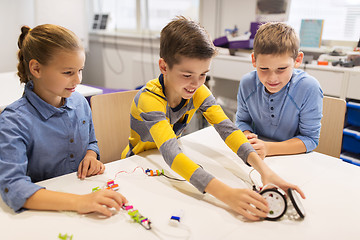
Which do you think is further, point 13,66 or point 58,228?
point 13,66

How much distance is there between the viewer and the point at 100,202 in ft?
2.53

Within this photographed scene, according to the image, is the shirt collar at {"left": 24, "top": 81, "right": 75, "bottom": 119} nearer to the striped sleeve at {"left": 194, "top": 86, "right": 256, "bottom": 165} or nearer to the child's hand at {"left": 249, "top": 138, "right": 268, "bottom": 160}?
the striped sleeve at {"left": 194, "top": 86, "right": 256, "bottom": 165}

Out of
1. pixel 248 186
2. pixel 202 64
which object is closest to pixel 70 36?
pixel 202 64

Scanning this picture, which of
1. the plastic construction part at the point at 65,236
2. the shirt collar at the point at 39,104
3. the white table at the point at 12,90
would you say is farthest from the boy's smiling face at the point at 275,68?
the white table at the point at 12,90

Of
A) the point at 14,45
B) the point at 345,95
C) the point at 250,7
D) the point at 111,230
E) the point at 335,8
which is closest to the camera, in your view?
the point at 111,230

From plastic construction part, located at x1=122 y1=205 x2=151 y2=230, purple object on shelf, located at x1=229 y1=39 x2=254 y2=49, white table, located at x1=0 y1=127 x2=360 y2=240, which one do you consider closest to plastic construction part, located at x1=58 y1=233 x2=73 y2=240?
white table, located at x1=0 y1=127 x2=360 y2=240

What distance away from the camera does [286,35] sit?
121 cm

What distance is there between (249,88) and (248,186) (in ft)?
2.04

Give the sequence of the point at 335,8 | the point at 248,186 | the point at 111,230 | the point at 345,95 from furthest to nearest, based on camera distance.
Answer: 1. the point at 335,8
2. the point at 345,95
3. the point at 248,186
4. the point at 111,230

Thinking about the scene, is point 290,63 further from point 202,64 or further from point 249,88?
point 202,64

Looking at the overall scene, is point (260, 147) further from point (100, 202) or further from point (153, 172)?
point (100, 202)

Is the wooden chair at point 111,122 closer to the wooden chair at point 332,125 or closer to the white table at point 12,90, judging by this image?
the white table at point 12,90

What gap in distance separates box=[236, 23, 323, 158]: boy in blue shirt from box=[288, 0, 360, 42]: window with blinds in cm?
144

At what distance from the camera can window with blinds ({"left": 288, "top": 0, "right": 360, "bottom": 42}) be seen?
2373mm
